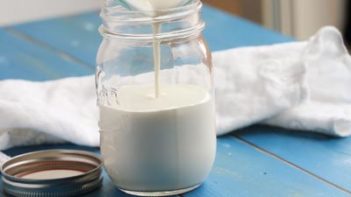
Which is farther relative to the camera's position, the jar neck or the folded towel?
the folded towel

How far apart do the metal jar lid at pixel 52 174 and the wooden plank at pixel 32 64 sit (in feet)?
1.11

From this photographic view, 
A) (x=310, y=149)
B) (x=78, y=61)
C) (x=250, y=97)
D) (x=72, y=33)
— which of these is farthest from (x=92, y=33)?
(x=310, y=149)

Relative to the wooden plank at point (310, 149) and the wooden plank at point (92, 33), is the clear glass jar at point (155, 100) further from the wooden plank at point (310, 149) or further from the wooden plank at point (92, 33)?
the wooden plank at point (92, 33)

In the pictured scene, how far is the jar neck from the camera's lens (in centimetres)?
74

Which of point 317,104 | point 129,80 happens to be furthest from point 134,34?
point 317,104

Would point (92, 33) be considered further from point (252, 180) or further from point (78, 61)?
point (252, 180)

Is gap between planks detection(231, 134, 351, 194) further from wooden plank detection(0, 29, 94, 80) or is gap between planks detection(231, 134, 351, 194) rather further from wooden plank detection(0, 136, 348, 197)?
wooden plank detection(0, 29, 94, 80)

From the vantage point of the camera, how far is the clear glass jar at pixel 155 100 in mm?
730

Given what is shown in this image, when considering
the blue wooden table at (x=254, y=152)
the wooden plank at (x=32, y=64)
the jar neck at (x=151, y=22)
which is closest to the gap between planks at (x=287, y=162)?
the blue wooden table at (x=254, y=152)

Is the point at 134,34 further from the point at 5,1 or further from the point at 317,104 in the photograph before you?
the point at 5,1

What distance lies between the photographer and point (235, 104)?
37.5 inches

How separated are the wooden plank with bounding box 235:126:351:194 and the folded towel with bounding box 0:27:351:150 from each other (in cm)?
1

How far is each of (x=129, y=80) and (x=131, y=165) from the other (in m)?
0.10

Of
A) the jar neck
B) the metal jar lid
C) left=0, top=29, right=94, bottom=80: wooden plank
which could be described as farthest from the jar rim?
left=0, top=29, right=94, bottom=80: wooden plank
